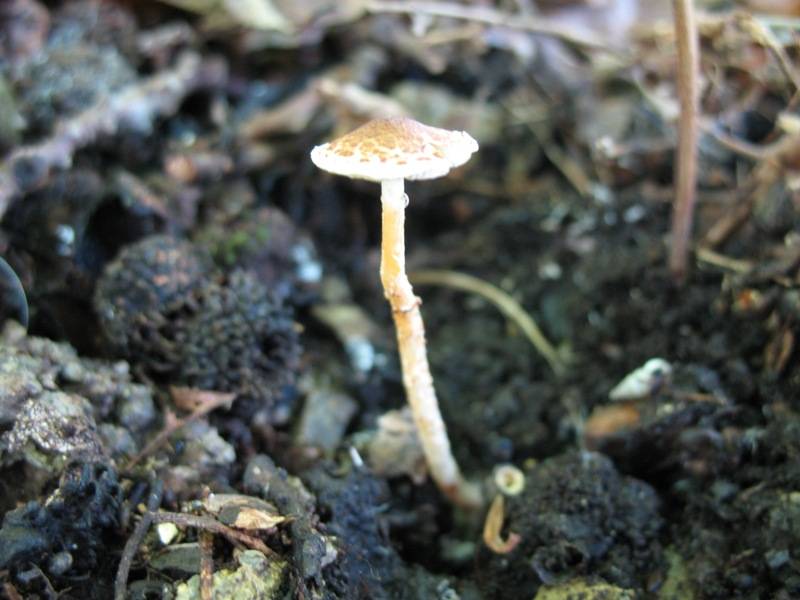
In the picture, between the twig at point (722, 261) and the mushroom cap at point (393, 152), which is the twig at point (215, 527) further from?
the twig at point (722, 261)

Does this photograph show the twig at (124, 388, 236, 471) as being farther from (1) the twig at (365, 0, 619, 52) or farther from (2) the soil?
(1) the twig at (365, 0, 619, 52)

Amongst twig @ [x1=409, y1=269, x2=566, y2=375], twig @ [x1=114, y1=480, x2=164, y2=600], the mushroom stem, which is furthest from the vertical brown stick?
twig @ [x1=114, y1=480, x2=164, y2=600]

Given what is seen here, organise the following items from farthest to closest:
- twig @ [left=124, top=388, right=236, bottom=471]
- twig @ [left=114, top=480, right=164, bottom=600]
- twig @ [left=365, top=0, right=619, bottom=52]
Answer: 1. twig @ [left=365, top=0, right=619, bottom=52]
2. twig @ [left=124, top=388, right=236, bottom=471]
3. twig @ [left=114, top=480, right=164, bottom=600]

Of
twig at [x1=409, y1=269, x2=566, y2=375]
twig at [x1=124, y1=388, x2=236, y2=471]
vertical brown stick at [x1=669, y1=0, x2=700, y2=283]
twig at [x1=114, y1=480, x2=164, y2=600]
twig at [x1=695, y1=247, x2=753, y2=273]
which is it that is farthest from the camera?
twig at [x1=409, y1=269, x2=566, y2=375]

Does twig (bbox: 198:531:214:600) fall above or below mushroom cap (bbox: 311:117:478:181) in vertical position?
below

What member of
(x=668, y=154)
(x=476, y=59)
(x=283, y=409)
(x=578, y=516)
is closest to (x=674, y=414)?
(x=578, y=516)

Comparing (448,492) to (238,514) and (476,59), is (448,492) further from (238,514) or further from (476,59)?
(476,59)
